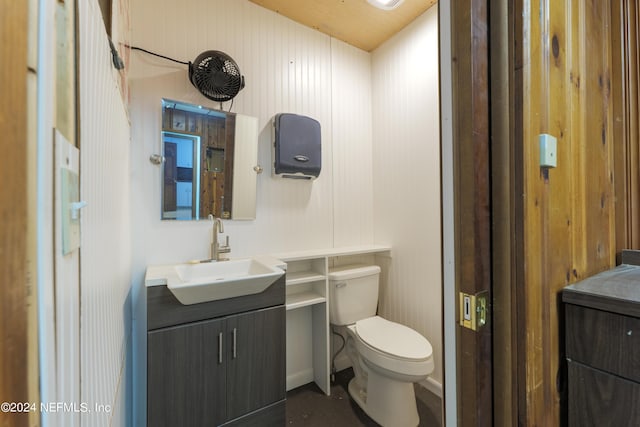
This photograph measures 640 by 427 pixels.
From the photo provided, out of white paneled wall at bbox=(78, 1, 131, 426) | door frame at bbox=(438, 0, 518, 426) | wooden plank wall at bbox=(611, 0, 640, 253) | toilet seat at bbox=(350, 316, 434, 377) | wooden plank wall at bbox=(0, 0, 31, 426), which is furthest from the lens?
toilet seat at bbox=(350, 316, 434, 377)

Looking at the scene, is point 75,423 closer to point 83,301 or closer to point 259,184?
point 83,301

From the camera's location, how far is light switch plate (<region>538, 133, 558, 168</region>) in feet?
2.28

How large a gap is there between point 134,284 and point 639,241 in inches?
90.5

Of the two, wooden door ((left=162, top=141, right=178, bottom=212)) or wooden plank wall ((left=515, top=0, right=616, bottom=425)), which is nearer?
wooden plank wall ((left=515, top=0, right=616, bottom=425))

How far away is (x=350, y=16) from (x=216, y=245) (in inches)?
70.7

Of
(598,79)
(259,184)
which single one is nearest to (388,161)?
(259,184)

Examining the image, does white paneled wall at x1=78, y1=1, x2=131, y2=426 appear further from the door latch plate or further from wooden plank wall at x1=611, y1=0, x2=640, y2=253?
wooden plank wall at x1=611, y1=0, x2=640, y2=253

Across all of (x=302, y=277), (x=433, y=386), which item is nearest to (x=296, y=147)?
(x=302, y=277)

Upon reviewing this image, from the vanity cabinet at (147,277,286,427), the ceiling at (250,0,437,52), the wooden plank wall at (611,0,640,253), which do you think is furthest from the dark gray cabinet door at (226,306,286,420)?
the ceiling at (250,0,437,52)

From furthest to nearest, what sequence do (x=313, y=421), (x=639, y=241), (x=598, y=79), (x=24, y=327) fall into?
(x=313, y=421) → (x=639, y=241) → (x=598, y=79) → (x=24, y=327)

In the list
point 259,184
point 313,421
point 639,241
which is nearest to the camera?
point 639,241

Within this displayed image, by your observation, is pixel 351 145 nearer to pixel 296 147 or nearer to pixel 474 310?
pixel 296 147

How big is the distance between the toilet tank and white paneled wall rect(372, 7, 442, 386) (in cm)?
22

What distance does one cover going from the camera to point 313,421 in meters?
1.55
